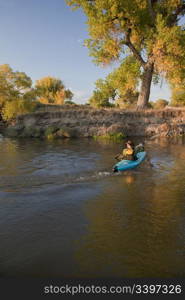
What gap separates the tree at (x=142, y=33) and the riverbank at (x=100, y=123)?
4.34m

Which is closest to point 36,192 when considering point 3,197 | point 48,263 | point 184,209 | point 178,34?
Answer: point 3,197

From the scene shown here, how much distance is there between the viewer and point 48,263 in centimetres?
518

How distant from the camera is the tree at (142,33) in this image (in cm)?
2444

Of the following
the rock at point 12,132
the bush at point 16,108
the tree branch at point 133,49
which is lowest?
the rock at point 12,132

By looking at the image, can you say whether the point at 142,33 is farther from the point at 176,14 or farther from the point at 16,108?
the point at 16,108

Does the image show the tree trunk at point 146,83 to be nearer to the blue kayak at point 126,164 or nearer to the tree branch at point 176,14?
the tree branch at point 176,14

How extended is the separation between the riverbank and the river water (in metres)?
17.8

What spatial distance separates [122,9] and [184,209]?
24075 mm

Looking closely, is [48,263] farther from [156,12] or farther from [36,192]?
[156,12]

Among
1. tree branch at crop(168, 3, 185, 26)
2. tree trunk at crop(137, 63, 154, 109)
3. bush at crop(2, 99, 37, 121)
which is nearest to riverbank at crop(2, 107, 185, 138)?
bush at crop(2, 99, 37, 121)

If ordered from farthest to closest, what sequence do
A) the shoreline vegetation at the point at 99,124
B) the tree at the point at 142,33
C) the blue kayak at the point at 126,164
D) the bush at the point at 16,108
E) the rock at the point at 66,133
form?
the bush at the point at 16,108 → the shoreline vegetation at the point at 99,124 → the rock at the point at 66,133 → the tree at the point at 142,33 → the blue kayak at the point at 126,164

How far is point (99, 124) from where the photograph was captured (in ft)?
A: 104

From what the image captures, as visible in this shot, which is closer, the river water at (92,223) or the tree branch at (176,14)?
the river water at (92,223)

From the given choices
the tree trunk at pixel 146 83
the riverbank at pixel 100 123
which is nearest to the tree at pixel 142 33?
the tree trunk at pixel 146 83
